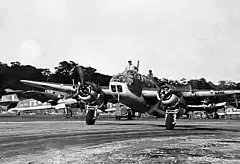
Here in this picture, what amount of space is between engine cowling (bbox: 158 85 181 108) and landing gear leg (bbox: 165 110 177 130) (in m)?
0.44

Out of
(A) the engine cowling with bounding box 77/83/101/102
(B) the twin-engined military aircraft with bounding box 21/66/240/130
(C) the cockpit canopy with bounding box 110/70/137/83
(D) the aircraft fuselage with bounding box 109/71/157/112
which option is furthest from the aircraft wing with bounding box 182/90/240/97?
(A) the engine cowling with bounding box 77/83/101/102

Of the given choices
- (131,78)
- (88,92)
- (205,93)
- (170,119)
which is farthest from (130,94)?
(205,93)

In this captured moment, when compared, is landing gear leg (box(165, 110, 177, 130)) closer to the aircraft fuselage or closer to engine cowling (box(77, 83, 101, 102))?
the aircraft fuselage

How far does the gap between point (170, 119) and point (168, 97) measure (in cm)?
146

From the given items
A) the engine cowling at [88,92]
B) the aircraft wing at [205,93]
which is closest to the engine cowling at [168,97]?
the aircraft wing at [205,93]

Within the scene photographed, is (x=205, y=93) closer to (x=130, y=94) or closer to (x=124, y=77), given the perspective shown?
(x=130, y=94)

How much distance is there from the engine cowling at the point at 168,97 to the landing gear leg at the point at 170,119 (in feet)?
1.44

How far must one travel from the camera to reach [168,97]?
2497 centimetres

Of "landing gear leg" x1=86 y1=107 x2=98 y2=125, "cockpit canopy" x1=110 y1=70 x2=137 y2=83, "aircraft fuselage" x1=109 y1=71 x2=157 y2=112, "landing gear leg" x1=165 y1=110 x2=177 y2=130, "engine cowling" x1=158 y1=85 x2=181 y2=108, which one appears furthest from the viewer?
"landing gear leg" x1=86 y1=107 x2=98 y2=125

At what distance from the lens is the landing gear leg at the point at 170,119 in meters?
24.4

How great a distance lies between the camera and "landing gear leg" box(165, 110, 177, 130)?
24.4 metres

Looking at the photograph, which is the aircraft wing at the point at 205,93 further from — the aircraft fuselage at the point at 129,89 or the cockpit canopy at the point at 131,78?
the cockpit canopy at the point at 131,78

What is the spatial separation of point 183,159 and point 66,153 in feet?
11.1

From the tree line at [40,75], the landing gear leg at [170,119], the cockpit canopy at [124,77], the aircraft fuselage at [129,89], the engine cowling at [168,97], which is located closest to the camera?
the landing gear leg at [170,119]
